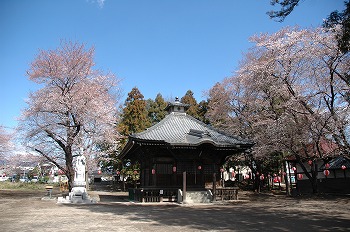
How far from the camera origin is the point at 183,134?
816 inches

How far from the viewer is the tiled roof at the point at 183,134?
18516mm

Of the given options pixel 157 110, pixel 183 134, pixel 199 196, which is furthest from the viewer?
pixel 157 110

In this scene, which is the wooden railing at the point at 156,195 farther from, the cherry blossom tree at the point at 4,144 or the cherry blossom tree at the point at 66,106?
the cherry blossom tree at the point at 4,144

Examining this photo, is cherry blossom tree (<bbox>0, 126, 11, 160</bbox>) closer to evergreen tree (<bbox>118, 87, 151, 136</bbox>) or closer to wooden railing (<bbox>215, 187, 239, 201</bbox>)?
evergreen tree (<bbox>118, 87, 151, 136</bbox>)

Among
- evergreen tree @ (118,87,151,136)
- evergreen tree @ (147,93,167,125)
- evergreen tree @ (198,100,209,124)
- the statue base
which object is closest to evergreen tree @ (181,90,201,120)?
evergreen tree @ (198,100,209,124)

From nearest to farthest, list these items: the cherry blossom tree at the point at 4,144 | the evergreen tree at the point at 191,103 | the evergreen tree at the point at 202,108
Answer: the cherry blossom tree at the point at 4,144
the evergreen tree at the point at 191,103
the evergreen tree at the point at 202,108

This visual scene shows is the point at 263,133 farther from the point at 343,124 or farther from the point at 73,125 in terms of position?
the point at 73,125

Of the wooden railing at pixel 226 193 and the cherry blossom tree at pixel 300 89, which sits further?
the wooden railing at pixel 226 193

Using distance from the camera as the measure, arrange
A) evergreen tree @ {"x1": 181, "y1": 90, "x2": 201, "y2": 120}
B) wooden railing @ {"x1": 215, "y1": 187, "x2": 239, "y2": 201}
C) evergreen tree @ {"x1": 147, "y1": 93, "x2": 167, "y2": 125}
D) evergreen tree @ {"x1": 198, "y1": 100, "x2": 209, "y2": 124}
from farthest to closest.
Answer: evergreen tree @ {"x1": 147, "y1": 93, "x2": 167, "y2": 125} → evergreen tree @ {"x1": 198, "y1": 100, "x2": 209, "y2": 124} → evergreen tree @ {"x1": 181, "y1": 90, "x2": 201, "y2": 120} → wooden railing @ {"x1": 215, "y1": 187, "x2": 239, "y2": 201}

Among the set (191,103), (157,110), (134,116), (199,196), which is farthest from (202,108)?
(199,196)

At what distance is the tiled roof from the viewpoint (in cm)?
1852

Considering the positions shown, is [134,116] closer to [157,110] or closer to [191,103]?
[157,110]

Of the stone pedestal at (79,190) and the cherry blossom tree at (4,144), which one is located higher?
the cherry blossom tree at (4,144)

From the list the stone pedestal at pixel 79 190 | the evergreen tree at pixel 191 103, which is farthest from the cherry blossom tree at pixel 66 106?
the evergreen tree at pixel 191 103
